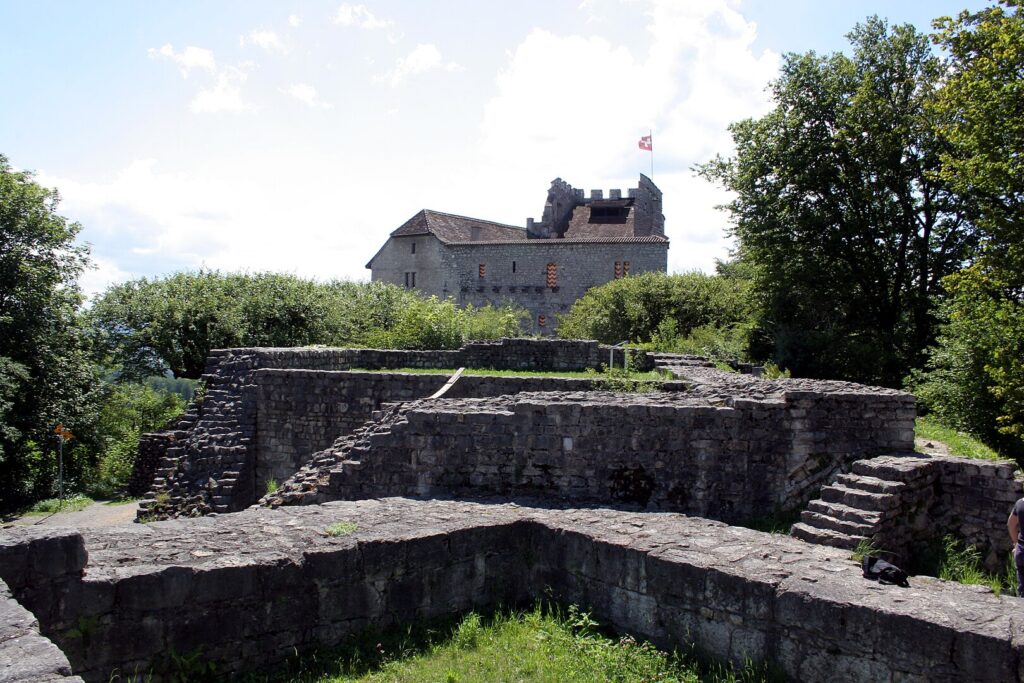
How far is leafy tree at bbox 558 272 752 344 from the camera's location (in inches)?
1225

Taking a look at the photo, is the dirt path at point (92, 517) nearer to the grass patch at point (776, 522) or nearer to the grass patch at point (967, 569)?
the grass patch at point (776, 522)

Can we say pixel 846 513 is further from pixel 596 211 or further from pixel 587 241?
pixel 596 211

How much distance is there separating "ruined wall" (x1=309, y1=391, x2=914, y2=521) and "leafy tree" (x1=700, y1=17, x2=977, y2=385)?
1547 centimetres

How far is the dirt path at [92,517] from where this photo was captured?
1816 cm

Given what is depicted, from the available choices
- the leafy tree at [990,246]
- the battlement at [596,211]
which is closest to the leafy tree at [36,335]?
the leafy tree at [990,246]

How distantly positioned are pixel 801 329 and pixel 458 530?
21.5 m

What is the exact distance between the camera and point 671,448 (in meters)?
9.44

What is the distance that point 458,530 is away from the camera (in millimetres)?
6613

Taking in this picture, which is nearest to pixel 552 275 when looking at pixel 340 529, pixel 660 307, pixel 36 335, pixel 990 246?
pixel 660 307

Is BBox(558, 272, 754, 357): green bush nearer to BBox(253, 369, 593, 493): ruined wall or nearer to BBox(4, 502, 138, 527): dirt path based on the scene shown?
BBox(253, 369, 593, 493): ruined wall

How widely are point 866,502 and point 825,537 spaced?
0.70 meters

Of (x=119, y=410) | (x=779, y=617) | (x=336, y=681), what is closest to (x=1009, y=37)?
(x=779, y=617)

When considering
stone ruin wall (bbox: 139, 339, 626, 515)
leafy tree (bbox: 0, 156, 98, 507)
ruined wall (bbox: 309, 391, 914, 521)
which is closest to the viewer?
ruined wall (bbox: 309, 391, 914, 521)

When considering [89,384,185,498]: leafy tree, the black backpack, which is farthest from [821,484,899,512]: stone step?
[89,384,185,498]: leafy tree
